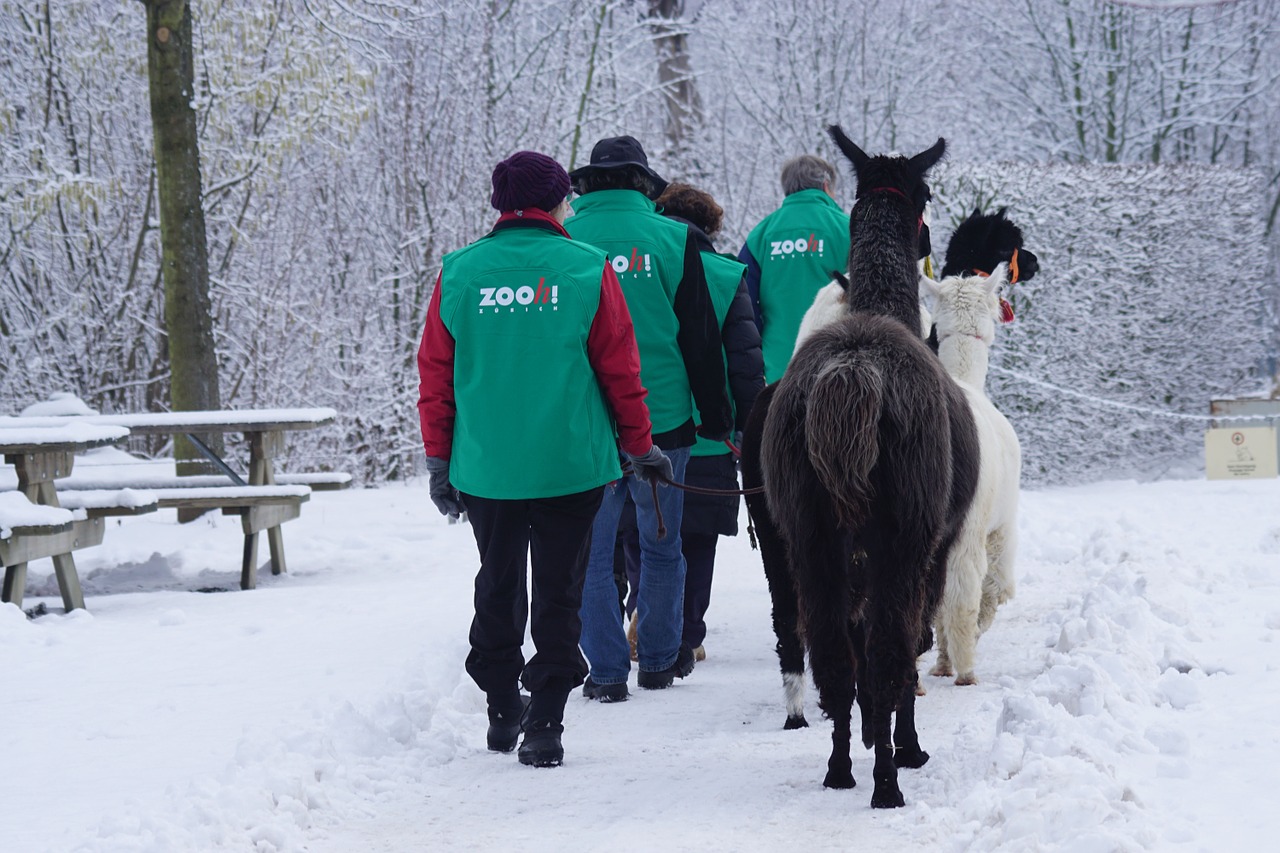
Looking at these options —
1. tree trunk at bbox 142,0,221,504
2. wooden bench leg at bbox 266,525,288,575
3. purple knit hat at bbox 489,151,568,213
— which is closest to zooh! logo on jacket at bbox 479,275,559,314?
purple knit hat at bbox 489,151,568,213

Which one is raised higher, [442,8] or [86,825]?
[442,8]

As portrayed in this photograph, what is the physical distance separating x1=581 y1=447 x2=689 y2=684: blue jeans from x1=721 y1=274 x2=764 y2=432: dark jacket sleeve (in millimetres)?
340

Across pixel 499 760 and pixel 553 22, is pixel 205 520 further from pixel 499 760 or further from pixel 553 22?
pixel 553 22

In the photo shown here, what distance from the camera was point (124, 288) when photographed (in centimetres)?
1191

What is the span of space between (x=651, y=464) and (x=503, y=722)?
1008 mm

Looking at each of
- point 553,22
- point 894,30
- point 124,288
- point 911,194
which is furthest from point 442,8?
point 911,194

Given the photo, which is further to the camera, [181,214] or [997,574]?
[181,214]

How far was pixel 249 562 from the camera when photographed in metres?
7.96

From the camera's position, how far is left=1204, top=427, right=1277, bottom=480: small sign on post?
39.0 feet

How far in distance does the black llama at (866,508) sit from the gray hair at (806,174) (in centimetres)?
259

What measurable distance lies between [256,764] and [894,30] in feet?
48.3

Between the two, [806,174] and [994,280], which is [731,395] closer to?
[994,280]

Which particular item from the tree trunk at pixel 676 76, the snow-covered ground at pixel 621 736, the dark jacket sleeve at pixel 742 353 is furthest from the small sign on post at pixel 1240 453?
the tree trunk at pixel 676 76

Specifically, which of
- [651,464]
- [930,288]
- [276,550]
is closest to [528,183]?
[651,464]
